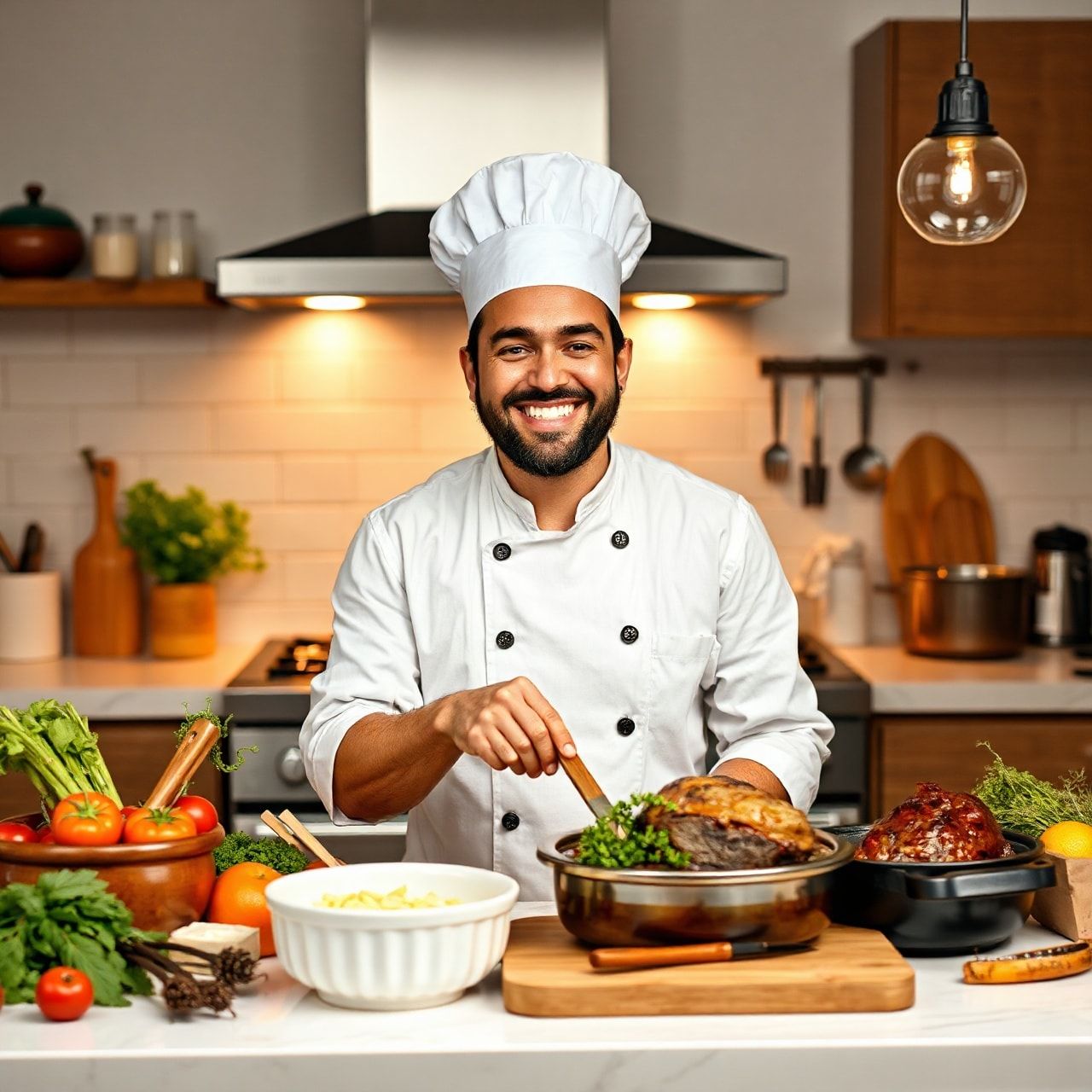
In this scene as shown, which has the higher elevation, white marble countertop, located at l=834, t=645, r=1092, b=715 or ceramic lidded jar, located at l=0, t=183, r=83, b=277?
ceramic lidded jar, located at l=0, t=183, r=83, b=277

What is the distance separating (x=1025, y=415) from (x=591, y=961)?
308 centimetres

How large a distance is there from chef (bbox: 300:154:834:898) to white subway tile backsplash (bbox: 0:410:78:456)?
1981 mm

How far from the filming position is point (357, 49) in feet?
13.2

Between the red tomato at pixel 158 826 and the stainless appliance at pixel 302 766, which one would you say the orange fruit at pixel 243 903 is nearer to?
the red tomato at pixel 158 826

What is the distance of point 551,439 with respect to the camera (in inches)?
86.6

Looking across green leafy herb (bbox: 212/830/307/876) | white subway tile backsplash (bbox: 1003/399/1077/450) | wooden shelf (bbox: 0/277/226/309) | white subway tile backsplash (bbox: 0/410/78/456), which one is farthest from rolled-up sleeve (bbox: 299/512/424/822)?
white subway tile backsplash (bbox: 1003/399/1077/450)

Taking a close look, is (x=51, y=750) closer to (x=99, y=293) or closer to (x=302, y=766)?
(x=302, y=766)

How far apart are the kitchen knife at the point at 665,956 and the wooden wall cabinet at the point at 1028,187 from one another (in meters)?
2.52

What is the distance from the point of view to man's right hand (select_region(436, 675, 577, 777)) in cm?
167

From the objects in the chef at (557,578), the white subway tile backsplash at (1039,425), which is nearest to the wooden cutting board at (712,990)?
the chef at (557,578)

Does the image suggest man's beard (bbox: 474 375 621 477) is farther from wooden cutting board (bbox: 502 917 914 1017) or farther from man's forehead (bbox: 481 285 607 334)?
wooden cutting board (bbox: 502 917 914 1017)

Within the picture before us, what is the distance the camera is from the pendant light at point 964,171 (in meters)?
1.99

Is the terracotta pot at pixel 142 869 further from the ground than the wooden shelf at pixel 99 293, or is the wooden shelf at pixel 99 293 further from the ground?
the wooden shelf at pixel 99 293

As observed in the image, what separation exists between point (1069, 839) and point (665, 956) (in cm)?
58
